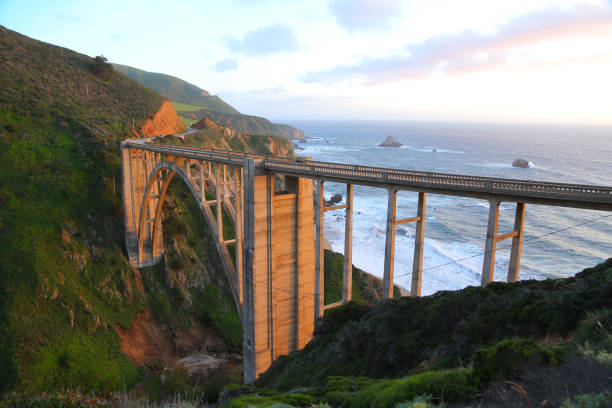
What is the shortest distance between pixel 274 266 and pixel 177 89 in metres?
189

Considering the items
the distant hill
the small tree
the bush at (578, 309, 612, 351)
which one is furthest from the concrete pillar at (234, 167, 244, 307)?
the distant hill

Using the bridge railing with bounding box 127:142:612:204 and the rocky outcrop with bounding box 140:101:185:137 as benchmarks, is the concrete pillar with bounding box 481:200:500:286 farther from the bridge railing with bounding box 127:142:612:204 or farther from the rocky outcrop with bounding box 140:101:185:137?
the rocky outcrop with bounding box 140:101:185:137

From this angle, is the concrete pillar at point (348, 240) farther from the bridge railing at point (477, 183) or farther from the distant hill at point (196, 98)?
the distant hill at point (196, 98)

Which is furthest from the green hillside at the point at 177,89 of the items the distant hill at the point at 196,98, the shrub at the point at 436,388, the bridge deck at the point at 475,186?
the shrub at the point at 436,388

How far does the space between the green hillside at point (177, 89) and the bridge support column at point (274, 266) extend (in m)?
167

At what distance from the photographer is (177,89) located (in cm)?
18550

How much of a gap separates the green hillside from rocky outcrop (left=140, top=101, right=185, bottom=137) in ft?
390

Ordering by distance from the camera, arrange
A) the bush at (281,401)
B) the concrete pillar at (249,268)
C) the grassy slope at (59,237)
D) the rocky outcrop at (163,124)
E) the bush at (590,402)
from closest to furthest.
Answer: the bush at (590,402) → the bush at (281,401) → the concrete pillar at (249,268) → the grassy slope at (59,237) → the rocky outcrop at (163,124)

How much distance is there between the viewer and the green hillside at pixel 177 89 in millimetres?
177625

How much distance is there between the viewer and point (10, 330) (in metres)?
22.6

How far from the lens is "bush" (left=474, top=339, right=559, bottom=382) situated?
618 centimetres

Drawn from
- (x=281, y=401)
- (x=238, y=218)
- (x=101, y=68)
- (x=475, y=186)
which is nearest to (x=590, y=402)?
(x=281, y=401)

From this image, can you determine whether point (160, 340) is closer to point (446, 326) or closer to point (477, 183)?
point (446, 326)

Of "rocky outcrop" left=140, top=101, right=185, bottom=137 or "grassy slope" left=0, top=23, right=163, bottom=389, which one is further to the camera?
"rocky outcrop" left=140, top=101, right=185, bottom=137
